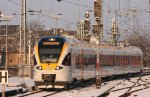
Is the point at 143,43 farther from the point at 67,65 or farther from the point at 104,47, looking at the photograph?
the point at 67,65

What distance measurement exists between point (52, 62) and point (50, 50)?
2.32ft

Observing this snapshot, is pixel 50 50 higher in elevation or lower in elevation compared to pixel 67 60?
higher

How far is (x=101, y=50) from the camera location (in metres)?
40.5

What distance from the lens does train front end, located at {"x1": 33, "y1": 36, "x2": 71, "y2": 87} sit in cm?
2856

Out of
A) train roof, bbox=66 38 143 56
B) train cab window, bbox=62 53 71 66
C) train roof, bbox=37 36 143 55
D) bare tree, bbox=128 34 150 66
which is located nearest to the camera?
train cab window, bbox=62 53 71 66

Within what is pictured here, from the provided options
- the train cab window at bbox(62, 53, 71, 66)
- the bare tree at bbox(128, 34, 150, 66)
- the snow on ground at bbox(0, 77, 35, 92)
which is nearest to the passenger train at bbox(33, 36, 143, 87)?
the train cab window at bbox(62, 53, 71, 66)

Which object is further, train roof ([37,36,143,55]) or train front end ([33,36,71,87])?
train roof ([37,36,143,55])

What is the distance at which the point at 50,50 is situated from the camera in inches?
1131

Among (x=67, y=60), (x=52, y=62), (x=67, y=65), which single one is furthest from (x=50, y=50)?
(x=67, y=65)

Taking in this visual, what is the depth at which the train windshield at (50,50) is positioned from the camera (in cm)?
2870

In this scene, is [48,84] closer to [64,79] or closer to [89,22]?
[64,79]

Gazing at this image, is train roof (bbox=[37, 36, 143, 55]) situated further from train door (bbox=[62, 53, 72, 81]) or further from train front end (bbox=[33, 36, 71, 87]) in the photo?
train door (bbox=[62, 53, 72, 81])

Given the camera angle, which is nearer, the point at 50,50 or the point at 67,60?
the point at 50,50

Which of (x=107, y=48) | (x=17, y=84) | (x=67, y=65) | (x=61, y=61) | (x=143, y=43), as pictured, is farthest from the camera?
A: (x=143, y=43)
